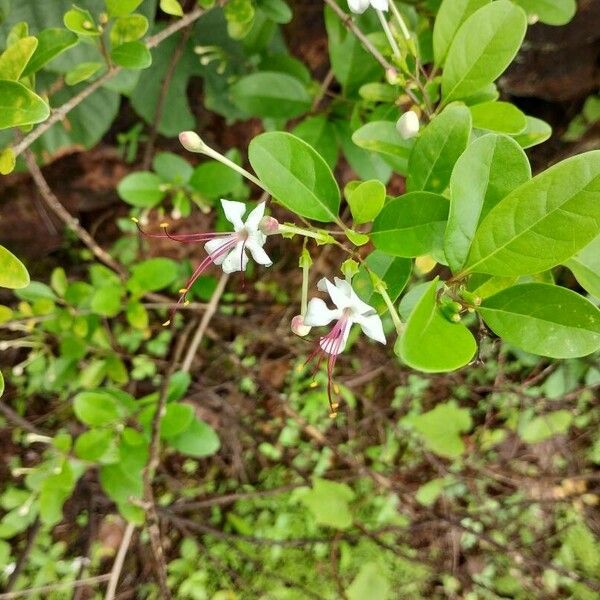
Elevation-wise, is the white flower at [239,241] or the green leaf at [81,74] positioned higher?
the green leaf at [81,74]

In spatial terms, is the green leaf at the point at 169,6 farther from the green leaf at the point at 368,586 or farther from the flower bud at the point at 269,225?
the green leaf at the point at 368,586

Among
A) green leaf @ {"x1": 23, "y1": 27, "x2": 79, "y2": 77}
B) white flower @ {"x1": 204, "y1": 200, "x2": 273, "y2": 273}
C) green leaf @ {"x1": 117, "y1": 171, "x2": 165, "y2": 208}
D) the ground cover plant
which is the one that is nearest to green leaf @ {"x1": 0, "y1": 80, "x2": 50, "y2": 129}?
the ground cover plant

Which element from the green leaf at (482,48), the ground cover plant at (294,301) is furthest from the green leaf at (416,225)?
the green leaf at (482,48)

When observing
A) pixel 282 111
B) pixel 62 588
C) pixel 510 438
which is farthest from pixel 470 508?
pixel 282 111

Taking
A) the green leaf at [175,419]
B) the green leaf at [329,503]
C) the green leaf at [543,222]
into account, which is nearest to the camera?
the green leaf at [543,222]

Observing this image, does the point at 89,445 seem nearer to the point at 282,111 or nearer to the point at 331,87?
the point at 282,111

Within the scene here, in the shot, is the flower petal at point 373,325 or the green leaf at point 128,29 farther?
the green leaf at point 128,29

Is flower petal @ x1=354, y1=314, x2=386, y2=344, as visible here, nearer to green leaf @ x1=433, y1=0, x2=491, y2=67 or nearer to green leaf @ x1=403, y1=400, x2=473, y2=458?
green leaf @ x1=433, y1=0, x2=491, y2=67

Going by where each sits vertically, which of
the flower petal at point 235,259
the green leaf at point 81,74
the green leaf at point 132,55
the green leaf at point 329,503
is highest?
the green leaf at point 132,55
